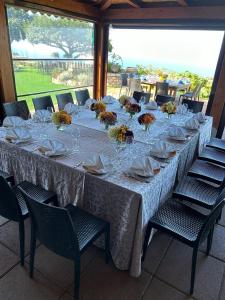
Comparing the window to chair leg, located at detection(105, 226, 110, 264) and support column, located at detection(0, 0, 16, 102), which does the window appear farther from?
chair leg, located at detection(105, 226, 110, 264)

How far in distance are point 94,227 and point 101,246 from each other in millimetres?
379

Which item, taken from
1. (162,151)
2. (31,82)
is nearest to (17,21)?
(31,82)

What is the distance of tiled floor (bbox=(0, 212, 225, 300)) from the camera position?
1.51m

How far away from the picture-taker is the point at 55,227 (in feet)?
4.02

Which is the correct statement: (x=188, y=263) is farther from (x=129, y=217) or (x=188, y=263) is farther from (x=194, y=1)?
(x=194, y=1)

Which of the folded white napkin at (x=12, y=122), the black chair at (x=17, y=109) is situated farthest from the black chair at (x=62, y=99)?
the folded white napkin at (x=12, y=122)

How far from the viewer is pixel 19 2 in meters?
3.15

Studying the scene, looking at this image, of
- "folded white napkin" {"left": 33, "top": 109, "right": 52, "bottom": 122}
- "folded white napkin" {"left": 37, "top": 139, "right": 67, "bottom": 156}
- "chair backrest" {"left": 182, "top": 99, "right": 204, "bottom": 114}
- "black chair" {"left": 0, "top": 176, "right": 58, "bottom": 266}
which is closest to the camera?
"black chair" {"left": 0, "top": 176, "right": 58, "bottom": 266}

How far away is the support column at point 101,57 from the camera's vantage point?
485 centimetres

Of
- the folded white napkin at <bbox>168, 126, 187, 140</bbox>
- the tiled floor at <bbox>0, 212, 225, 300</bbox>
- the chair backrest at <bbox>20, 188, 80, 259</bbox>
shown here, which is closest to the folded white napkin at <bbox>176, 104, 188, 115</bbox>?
the folded white napkin at <bbox>168, 126, 187, 140</bbox>

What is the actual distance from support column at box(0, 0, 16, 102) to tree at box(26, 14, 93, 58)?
53 centimetres

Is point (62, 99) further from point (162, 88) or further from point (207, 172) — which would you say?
point (162, 88)

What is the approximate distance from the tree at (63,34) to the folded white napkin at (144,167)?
3186 millimetres

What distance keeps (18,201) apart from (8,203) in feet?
0.26
